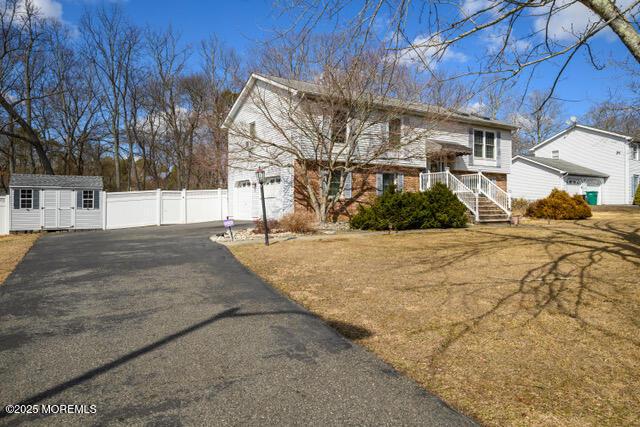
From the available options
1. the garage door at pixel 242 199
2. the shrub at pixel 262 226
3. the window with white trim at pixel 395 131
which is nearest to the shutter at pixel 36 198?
the garage door at pixel 242 199

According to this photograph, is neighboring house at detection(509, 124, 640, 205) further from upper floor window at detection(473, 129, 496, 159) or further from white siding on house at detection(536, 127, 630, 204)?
upper floor window at detection(473, 129, 496, 159)

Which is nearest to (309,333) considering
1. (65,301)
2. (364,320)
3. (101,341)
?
(364,320)

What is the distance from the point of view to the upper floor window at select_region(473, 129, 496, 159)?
21.6 meters

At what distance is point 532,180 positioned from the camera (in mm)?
29328

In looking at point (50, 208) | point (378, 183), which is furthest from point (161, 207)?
point (378, 183)

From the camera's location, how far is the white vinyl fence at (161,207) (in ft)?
62.1

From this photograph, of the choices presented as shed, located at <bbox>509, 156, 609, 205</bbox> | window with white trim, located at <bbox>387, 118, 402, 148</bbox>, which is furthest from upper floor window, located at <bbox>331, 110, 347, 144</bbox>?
shed, located at <bbox>509, 156, 609, 205</bbox>

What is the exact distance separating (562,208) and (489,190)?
350 cm

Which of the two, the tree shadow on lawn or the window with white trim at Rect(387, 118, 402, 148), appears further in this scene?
the window with white trim at Rect(387, 118, 402, 148)

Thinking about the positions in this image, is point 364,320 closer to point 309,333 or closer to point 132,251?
point 309,333

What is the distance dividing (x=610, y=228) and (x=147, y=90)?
98.4 feet

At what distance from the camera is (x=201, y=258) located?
9.20 meters

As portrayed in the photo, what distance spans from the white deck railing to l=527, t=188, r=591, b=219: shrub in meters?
2.57

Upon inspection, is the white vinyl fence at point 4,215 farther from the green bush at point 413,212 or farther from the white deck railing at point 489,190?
the white deck railing at point 489,190
